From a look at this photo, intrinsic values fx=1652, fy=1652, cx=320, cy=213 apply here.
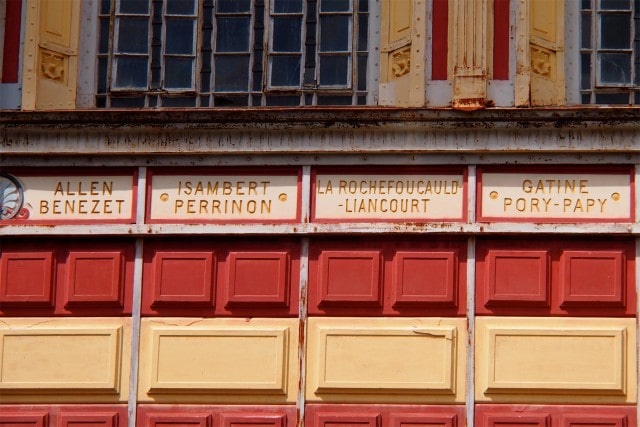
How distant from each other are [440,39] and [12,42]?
158 inches

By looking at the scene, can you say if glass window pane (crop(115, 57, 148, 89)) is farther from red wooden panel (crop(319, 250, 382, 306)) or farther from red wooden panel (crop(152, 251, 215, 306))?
red wooden panel (crop(319, 250, 382, 306))

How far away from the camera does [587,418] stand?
1421 cm

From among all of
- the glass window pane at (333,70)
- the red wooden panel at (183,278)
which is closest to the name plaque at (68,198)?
the red wooden panel at (183,278)

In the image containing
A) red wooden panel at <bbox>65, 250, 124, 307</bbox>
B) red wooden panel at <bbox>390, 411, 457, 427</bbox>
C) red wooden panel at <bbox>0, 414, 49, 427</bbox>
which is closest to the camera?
red wooden panel at <bbox>390, 411, 457, 427</bbox>

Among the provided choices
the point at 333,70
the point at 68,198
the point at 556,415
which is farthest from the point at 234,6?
the point at 556,415

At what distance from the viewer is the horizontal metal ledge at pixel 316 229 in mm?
14492

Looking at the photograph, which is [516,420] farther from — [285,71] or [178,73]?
[178,73]

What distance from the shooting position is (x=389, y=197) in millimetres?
14805

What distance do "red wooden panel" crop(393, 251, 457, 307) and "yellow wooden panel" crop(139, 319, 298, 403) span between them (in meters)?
1.02

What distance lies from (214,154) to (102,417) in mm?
2558

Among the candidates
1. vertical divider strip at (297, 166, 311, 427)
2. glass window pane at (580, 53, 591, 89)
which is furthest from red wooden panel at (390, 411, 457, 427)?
glass window pane at (580, 53, 591, 89)

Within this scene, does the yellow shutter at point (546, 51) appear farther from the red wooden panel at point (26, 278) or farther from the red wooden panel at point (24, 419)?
the red wooden panel at point (24, 419)

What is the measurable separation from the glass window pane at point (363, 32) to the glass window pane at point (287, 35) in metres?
0.56

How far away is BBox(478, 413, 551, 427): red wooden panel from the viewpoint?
1426cm
